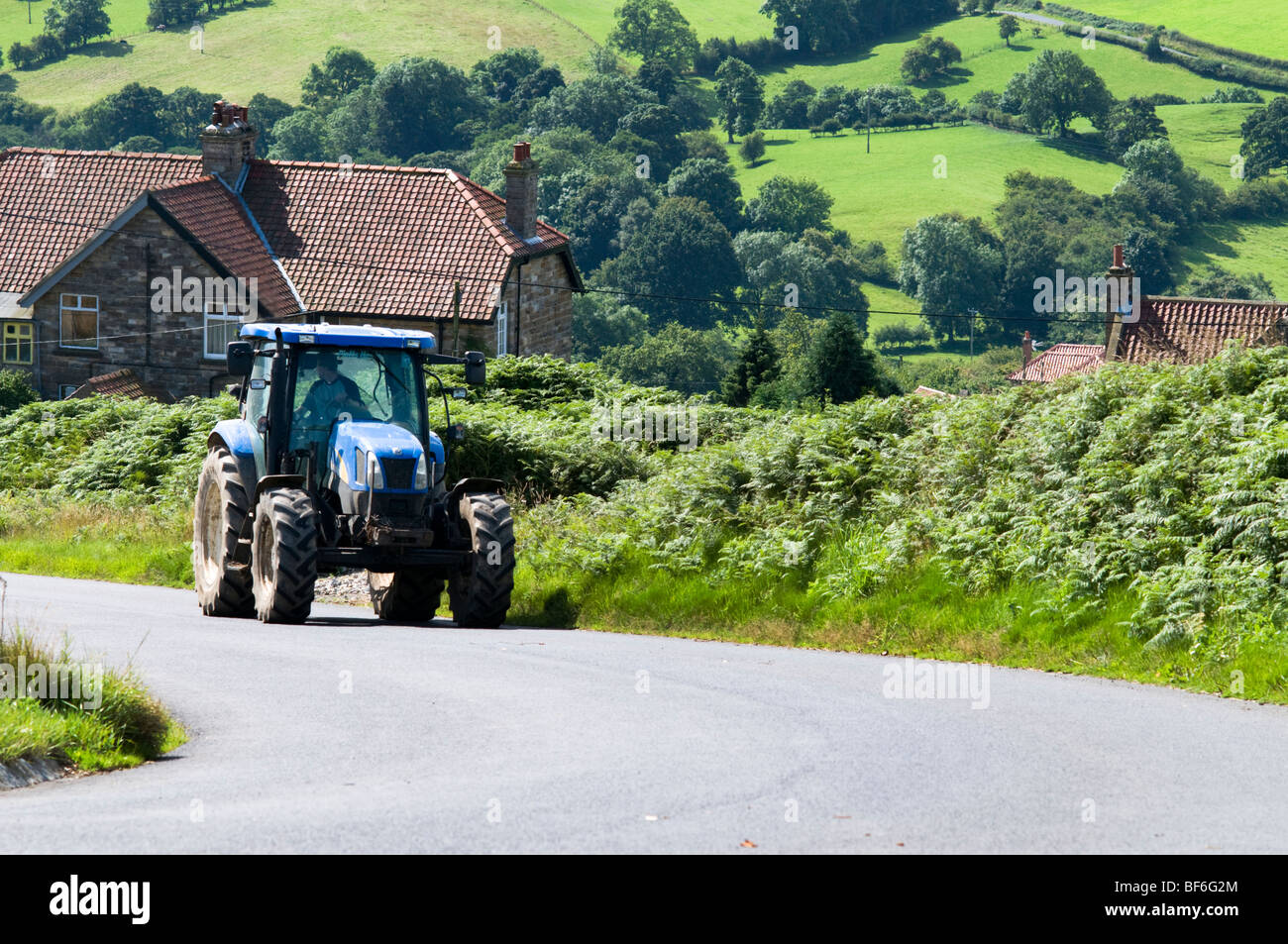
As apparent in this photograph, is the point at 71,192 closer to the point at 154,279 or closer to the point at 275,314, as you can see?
the point at 154,279

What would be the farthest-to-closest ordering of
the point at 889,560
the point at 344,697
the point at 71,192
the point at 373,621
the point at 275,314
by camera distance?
1. the point at 71,192
2. the point at 275,314
3. the point at 373,621
4. the point at 889,560
5. the point at 344,697

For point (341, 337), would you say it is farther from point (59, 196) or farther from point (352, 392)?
point (59, 196)

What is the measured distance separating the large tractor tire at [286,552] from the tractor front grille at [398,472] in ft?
2.50

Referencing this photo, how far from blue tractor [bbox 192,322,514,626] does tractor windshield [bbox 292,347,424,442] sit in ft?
0.03

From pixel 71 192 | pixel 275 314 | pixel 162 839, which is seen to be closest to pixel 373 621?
pixel 162 839

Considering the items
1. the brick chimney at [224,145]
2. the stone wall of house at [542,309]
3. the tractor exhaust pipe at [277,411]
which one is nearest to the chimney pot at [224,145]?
the brick chimney at [224,145]

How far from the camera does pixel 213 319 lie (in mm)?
47375

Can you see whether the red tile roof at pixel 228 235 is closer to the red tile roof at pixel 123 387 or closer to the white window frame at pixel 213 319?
the white window frame at pixel 213 319

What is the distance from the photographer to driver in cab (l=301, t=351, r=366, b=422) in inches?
637

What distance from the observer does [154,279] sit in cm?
4731

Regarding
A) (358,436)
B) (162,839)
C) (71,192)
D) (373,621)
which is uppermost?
(71,192)

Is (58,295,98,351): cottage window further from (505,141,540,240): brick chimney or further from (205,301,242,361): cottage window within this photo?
(505,141,540,240): brick chimney

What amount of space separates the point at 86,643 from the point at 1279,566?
30.8 ft

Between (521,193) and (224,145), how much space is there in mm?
9419
